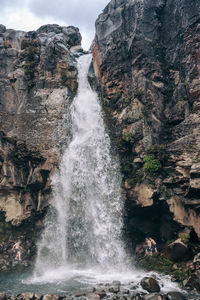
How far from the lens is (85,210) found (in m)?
21.0

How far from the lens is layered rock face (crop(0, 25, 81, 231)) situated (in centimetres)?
2378

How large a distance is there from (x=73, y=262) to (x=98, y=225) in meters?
3.47

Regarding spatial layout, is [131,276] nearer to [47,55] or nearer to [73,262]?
[73,262]

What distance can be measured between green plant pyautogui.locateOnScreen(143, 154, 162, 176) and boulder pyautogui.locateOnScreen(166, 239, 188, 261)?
5550 millimetres

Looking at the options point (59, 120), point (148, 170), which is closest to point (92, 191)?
point (148, 170)

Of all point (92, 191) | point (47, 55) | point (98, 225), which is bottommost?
point (98, 225)

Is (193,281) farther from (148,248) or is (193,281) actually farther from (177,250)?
(148,248)

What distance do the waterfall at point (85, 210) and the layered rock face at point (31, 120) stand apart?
1.63 m

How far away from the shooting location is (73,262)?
64.7 feet

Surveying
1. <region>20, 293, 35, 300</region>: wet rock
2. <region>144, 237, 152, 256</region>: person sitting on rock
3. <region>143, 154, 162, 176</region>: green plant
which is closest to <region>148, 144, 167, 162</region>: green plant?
<region>143, 154, 162, 176</region>: green plant

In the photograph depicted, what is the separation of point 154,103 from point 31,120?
505 inches

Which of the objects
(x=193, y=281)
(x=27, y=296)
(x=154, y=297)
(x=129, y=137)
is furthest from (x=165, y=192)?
(x=27, y=296)

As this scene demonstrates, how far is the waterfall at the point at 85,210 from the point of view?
64.5 feet

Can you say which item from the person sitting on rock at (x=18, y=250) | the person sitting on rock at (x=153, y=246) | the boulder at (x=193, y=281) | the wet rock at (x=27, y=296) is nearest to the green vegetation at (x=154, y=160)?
the person sitting on rock at (x=153, y=246)
